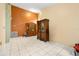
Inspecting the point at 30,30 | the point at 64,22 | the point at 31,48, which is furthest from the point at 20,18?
the point at 64,22

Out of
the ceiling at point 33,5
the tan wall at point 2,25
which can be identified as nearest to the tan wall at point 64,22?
the ceiling at point 33,5

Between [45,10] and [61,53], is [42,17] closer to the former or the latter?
[45,10]

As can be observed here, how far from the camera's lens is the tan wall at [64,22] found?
1.90 m

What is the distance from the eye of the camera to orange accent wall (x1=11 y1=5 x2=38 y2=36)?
1931 millimetres

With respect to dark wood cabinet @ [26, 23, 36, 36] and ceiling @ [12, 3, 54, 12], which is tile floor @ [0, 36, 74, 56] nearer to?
dark wood cabinet @ [26, 23, 36, 36]

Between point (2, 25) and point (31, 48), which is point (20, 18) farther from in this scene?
point (31, 48)

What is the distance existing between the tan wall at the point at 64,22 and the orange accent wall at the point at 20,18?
0.20m

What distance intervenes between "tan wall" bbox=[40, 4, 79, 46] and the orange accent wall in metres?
0.20

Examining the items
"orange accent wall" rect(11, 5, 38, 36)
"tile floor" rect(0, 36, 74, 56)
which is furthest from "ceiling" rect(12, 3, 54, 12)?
"tile floor" rect(0, 36, 74, 56)

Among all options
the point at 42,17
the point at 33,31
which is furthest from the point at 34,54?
the point at 42,17

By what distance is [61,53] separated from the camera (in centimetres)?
183

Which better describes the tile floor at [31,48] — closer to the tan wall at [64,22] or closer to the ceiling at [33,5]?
the tan wall at [64,22]

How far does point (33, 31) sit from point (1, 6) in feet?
2.34

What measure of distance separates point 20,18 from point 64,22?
0.82 m
